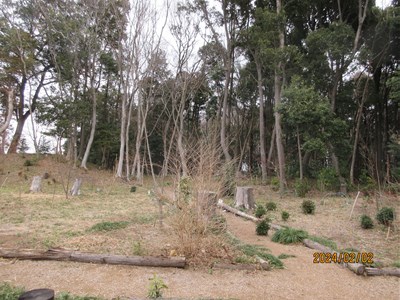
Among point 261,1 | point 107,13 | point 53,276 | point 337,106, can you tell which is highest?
point 107,13

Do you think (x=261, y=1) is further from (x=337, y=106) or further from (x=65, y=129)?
(x=65, y=129)

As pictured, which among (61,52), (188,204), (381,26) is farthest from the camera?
(61,52)

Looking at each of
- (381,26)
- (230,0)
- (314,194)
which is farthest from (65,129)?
(381,26)

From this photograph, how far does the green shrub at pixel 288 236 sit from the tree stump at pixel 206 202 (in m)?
1.89

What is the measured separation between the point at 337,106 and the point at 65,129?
1703 centimetres

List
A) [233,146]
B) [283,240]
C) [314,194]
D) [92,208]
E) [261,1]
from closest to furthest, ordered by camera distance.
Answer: [283,240] < [92,208] < [314,194] < [261,1] < [233,146]

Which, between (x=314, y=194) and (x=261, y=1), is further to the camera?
(x=261, y=1)

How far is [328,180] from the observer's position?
12266 mm

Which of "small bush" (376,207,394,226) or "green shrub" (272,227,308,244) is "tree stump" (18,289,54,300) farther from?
"small bush" (376,207,394,226)

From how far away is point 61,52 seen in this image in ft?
64.4

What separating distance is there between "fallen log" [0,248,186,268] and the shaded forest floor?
0.10 meters

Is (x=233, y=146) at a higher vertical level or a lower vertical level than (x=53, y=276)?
higher
